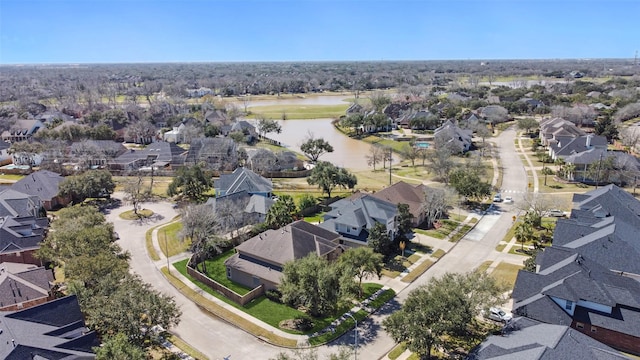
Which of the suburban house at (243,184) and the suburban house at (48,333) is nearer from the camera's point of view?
the suburban house at (48,333)

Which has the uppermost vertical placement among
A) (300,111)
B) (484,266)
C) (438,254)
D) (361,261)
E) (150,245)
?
(300,111)

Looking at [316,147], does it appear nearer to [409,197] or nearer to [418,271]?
[409,197]

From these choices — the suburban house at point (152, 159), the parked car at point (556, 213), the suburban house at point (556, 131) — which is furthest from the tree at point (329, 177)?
the suburban house at point (556, 131)

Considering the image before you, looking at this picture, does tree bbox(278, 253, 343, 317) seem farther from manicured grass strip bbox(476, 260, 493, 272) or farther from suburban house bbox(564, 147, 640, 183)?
suburban house bbox(564, 147, 640, 183)

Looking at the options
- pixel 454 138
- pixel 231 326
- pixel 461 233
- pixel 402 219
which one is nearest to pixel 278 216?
pixel 402 219

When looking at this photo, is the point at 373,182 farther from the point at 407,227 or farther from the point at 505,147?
the point at 505,147

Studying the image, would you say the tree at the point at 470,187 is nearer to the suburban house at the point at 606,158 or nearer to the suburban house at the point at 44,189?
the suburban house at the point at 606,158

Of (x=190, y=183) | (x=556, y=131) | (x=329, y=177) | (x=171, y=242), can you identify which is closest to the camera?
(x=171, y=242)

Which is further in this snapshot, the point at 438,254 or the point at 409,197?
the point at 409,197
